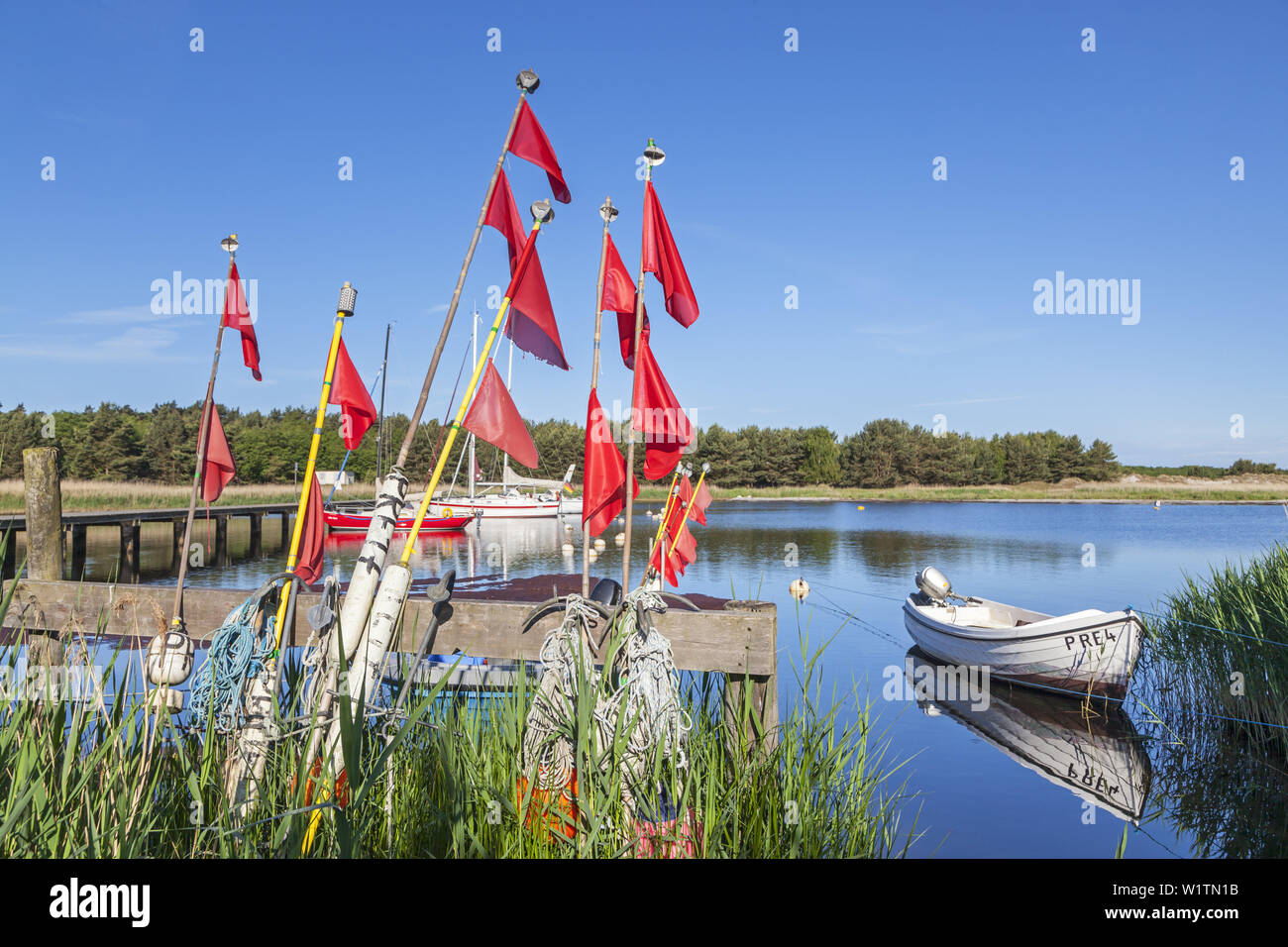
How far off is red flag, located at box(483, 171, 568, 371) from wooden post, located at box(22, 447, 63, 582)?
5372 millimetres

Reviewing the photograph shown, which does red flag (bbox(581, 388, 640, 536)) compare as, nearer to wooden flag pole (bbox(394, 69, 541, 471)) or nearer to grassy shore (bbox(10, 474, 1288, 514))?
wooden flag pole (bbox(394, 69, 541, 471))

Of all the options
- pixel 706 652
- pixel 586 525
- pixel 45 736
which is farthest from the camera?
pixel 586 525

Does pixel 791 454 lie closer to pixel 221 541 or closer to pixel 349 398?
pixel 221 541

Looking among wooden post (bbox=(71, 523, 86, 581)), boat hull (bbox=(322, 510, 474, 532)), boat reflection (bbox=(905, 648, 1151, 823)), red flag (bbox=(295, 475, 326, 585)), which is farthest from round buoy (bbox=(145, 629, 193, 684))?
boat hull (bbox=(322, 510, 474, 532))

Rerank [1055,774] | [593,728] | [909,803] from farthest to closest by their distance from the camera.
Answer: [1055,774]
[909,803]
[593,728]

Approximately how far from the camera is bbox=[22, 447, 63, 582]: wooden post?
6.74 meters

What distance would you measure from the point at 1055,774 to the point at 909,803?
211cm

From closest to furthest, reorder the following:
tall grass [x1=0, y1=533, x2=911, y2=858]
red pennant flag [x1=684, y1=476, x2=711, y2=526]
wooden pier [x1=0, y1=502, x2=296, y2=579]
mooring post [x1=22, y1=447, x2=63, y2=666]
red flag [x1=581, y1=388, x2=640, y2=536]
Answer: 1. tall grass [x1=0, y1=533, x2=911, y2=858]
2. red flag [x1=581, y1=388, x2=640, y2=536]
3. mooring post [x1=22, y1=447, x2=63, y2=666]
4. red pennant flag [x1=684, y1=476, x2=711, y2=526]
5. wooden pier [x1=0, y1=502, x2=296, y2=579]

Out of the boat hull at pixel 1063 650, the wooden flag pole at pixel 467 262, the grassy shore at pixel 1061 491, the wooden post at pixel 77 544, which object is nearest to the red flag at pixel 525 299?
the wooden flag pole at pixel 467 262
